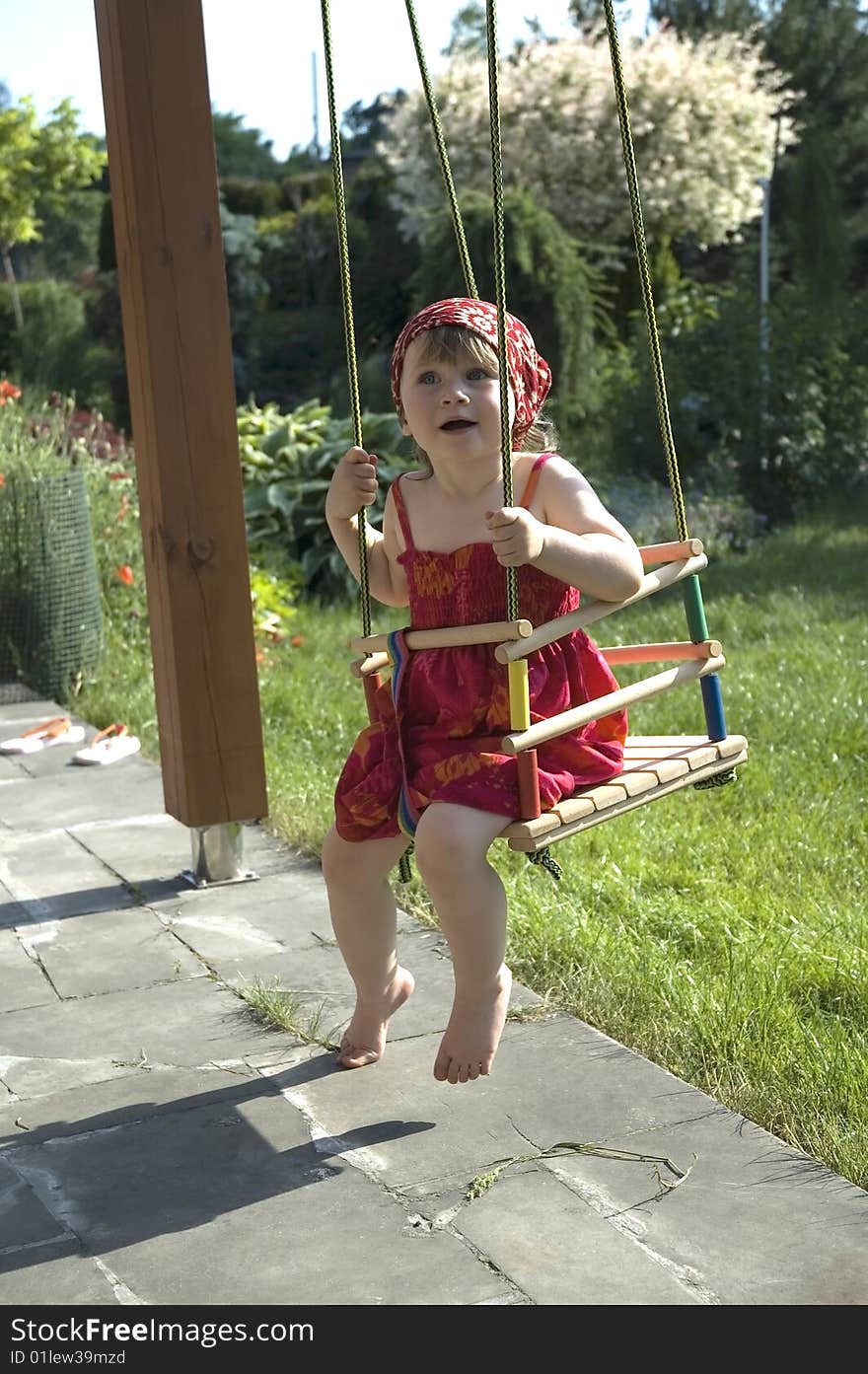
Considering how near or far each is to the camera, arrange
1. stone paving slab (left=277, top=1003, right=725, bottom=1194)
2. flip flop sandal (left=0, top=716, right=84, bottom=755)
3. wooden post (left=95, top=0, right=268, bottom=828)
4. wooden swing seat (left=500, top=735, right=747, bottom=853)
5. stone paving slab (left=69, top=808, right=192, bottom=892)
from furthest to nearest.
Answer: flip flop sandal (left=0, top=716, right=84, bottom=755) → stone paving slab (left=69, top=808, right=192, bottom=892) → wooden post (left=95, top=0, right=268, bottom=828) → stone paving slab (left=277, top=1003, right=725, bottom=1194) → wooden swing seat (left=500, top=735, right=747, bottom=853)

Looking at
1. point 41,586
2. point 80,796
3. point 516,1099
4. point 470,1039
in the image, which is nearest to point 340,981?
point 516,1099

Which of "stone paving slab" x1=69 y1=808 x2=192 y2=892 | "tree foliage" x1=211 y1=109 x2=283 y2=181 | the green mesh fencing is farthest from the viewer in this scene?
"tree foliage" x1=211 y1=109 x2=283 y2=181

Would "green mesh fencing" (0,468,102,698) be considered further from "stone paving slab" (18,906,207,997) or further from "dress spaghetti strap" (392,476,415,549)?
"dress spaghetti strap" (392,476,415,549)

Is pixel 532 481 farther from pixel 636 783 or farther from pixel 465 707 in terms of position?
pixel 636 783

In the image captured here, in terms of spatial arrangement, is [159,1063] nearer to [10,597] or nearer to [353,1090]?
[353,1090]

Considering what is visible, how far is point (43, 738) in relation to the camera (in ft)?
18.3

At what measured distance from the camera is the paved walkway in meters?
2.18

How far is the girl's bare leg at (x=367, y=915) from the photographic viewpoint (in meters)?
2.79

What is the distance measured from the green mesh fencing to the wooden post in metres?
2.79

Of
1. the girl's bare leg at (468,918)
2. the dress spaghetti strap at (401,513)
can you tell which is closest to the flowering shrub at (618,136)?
the dress spaghetti strap at (401,513)

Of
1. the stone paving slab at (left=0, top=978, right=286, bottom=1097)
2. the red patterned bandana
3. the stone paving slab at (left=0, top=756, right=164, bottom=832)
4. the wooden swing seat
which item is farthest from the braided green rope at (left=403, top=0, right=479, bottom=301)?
the stone paving slab at (left=0, top=756, right=164, bottom=832)

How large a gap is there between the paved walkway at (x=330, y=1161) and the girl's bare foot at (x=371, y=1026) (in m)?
0.04

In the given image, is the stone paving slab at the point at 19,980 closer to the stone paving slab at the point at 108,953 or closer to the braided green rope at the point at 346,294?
the stone paving slab at the point at 108,953

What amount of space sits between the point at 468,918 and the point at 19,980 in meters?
1.39
